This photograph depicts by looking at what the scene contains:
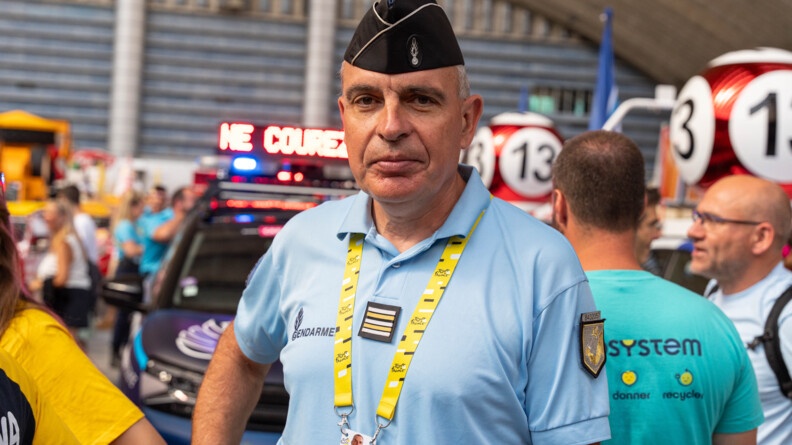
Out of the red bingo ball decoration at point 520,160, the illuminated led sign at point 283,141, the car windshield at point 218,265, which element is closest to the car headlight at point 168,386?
the car windshield at point 218,265

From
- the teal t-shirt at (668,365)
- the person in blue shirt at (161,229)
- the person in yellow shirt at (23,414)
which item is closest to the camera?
the person in yellow shirt at (23,414)

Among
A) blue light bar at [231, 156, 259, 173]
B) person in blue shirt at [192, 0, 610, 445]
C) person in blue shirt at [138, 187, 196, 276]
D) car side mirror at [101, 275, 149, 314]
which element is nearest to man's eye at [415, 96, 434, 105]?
person in blue shirt at [192, 0, 610, 445]

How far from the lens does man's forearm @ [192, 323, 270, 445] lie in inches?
104

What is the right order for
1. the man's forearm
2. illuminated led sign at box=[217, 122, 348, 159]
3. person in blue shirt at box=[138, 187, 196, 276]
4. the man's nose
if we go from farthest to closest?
person in blue shirt at box=[138, 187, 196, 276], illuminated led sign at box=[217, 122, 348, 159], the man's forearm, the man's nose

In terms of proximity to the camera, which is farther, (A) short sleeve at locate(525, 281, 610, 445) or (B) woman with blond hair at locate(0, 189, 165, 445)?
(B) woman with blond hair at locate(0, 189, 165, 445)

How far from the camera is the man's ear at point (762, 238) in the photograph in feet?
13.1

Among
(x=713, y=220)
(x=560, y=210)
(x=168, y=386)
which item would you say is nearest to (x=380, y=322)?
(x=560, y=210)

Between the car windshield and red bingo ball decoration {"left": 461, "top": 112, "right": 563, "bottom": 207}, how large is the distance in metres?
5.70

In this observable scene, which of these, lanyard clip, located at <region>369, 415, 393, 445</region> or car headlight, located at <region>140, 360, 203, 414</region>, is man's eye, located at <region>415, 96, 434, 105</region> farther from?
car headlight, located at <region>140, 360, 203, 414</region>

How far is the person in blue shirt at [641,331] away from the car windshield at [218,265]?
3074mm

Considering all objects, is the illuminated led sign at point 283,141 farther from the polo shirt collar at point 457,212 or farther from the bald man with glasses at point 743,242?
the polo shirt collar at point 457,212

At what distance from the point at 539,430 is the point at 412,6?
3.00 ft

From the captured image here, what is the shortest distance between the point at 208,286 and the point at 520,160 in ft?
19.8

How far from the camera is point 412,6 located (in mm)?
2377
